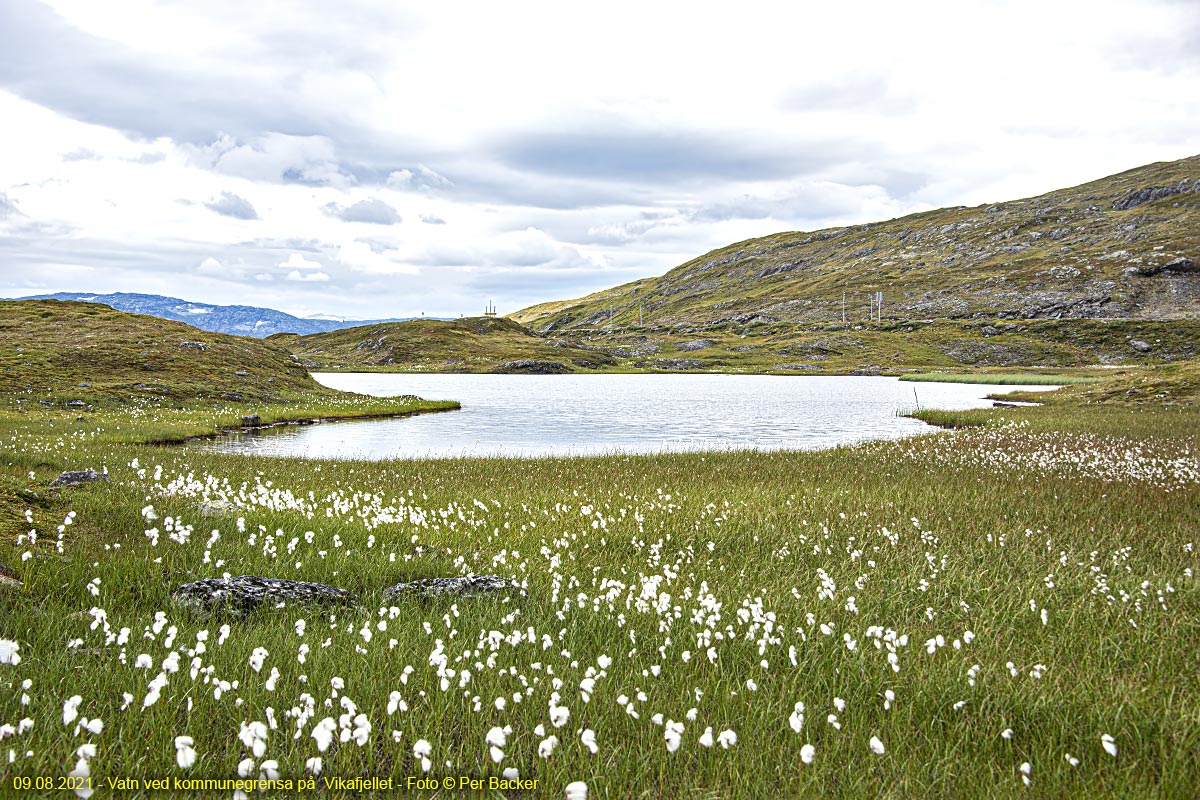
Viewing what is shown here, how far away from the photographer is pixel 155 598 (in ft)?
23.3

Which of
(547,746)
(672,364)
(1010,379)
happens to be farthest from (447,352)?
(547,746)

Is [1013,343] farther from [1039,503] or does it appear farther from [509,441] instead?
[1039,503]

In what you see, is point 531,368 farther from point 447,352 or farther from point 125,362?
point 125,362

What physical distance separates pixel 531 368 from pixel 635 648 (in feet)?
430

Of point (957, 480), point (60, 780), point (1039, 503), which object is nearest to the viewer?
point (60, 780)

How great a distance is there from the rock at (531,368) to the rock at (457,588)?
126952 mm

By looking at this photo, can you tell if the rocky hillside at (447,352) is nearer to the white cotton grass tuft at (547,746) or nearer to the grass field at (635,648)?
the grass field at (635,648)

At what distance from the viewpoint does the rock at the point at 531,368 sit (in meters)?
136

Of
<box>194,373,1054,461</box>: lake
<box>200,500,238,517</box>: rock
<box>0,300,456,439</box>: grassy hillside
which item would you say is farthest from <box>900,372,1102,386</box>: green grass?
<box>200,500,238,517</box>: rock

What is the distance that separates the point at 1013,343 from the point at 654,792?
167 meters

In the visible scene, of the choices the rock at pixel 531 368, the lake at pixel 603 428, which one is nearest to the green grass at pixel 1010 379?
the lake at pixel 603 428

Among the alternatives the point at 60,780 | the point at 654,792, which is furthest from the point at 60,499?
the point at 654,792

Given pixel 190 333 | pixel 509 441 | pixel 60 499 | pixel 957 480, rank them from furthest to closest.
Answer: pixel 190 333
pixel 509 441
pixel 957 480
pixel 60 499

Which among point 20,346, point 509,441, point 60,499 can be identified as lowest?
point 509,441
